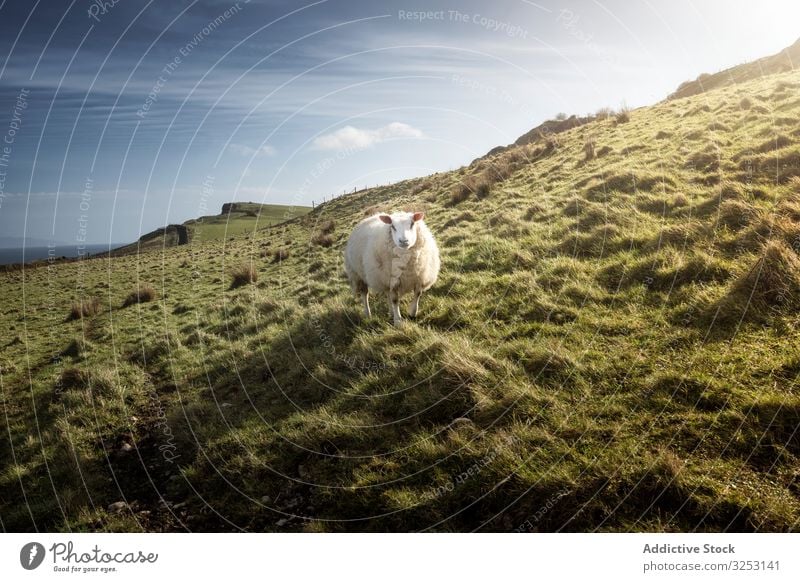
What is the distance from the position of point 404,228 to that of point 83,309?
1560cm

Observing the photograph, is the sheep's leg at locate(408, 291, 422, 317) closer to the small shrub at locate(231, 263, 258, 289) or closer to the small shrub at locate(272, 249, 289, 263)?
the small shrub at locate(231, 263, 258, 289)

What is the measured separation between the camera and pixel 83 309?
16203 millimetres

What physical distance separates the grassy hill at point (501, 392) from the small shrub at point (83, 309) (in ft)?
13.3

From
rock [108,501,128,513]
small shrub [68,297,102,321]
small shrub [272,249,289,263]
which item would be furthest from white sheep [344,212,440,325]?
small shrub [68,297,102,321]

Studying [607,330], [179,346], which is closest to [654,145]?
[607,330]

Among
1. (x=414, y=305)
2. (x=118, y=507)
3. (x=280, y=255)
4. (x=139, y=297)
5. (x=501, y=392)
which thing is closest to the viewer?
(x=501, y=392)

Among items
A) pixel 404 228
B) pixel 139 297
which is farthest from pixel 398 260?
pixel 139 297

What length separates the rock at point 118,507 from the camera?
191 inches

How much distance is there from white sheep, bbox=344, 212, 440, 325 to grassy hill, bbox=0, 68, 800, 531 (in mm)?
557

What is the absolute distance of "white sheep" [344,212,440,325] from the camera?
7414 millimetres

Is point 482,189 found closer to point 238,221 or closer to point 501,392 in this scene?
point 501,392

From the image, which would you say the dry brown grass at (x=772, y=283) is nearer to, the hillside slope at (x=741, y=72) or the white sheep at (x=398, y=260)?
the white sheep at (x=398, y=260)

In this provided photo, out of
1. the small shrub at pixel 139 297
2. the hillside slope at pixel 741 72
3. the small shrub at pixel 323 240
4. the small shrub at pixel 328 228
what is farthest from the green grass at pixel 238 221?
the hillside slope at pixel 741 72

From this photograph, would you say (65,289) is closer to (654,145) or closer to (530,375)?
(530,375)
